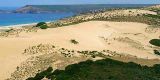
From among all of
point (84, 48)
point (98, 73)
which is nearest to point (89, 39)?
point (84, 48)

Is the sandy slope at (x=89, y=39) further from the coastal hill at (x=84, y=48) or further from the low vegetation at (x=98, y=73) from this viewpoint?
the low vegetation at (x=98, y=73)

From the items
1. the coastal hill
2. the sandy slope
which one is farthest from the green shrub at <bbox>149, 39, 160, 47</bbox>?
the sandy slope

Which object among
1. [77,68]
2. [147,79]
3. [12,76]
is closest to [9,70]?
[12,76]

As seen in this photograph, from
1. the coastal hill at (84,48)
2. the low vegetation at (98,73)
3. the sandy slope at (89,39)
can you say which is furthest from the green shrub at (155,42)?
the low vegetation at (98,73)

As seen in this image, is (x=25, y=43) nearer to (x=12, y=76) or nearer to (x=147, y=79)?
(x=12, y=76)

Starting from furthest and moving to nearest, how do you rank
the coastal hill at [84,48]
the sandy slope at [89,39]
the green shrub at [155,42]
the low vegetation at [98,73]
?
the green shrub at [155,42] → the sandy slope at [89,39] → the coastal hill at [84,48] → the low vegetation at [98,73]

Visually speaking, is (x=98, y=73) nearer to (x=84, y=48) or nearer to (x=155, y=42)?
(x=84, y=48)
